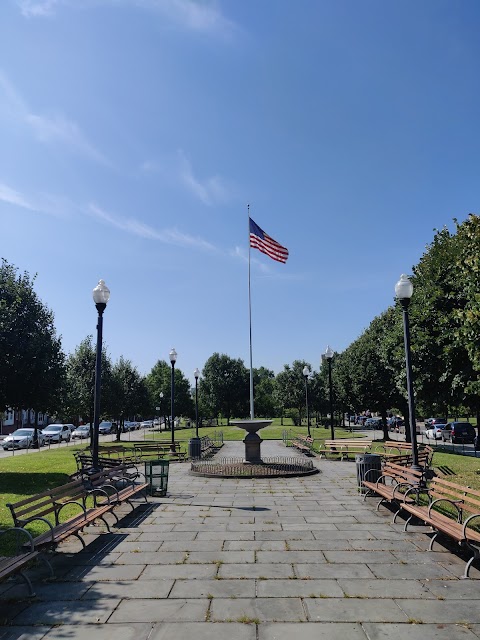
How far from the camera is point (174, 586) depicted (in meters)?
5.80

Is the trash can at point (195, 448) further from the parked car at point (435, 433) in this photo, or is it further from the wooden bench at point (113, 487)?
the parked car at point (435, 433)

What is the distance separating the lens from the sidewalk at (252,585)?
463cm

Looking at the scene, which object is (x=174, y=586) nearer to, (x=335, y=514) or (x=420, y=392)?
(x=335, y=514)

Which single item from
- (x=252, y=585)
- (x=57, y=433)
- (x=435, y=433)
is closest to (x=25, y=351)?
(x=252, y=585)

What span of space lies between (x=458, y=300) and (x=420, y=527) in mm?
12555

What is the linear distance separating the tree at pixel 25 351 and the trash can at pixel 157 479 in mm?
8104

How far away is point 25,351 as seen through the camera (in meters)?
18.6

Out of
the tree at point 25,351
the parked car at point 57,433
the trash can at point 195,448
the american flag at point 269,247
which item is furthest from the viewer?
the parked car at point 57,433

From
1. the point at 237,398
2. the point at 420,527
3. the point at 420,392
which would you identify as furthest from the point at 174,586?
the point at 237,398

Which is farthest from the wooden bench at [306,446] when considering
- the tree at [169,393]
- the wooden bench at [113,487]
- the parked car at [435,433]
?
the tree at [169,393]

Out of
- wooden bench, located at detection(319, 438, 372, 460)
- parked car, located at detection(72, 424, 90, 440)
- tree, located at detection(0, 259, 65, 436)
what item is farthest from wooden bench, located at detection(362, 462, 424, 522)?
parked car, located at detection(72, 424, 90, 440)

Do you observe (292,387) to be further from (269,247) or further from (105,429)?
(269,247)

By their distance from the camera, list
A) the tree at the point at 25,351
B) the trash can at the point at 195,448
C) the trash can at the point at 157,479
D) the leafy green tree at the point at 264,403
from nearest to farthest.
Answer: the trash can at the point at 157,479, the tree at the point at 25,351, the trash can at the point at 195,448, the leafy green tree at the point at 264,403

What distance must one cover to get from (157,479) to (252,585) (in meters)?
7.49
